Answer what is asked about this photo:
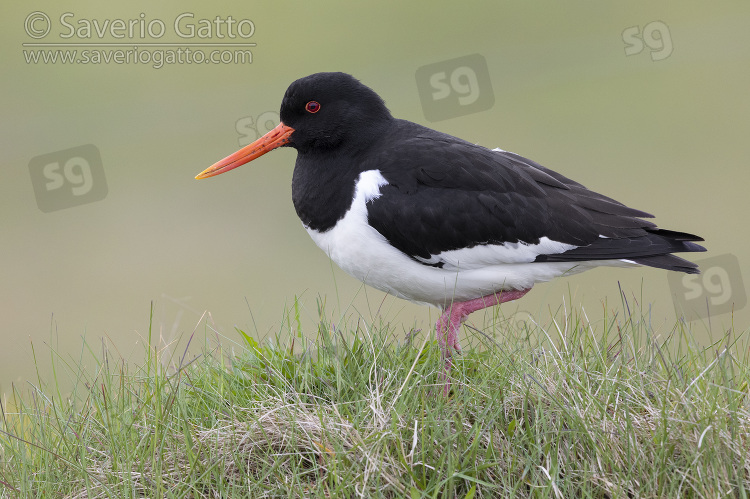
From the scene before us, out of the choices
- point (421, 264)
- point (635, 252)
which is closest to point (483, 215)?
point (421, 264)

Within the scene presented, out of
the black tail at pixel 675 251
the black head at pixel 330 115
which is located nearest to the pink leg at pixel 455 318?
the black tail at pixel 675 251

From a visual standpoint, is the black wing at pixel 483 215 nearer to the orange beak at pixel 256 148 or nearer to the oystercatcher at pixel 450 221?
the oystercatcher at pixel 450 221

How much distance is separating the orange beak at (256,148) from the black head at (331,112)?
7cm

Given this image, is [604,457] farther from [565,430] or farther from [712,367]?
[712,367]

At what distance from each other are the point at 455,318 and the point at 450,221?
21.7 inches

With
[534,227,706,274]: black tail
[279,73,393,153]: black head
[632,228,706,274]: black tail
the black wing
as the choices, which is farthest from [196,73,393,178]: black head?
[632,228,706,274]: black tail

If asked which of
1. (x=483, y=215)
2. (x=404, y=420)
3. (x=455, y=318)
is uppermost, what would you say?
(x=483, y=215)

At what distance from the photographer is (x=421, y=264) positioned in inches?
186

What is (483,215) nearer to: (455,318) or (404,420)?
(455,318)

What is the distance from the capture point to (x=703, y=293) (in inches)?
206

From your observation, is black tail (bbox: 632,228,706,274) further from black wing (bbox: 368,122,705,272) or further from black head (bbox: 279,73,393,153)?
black head (bbox: 279,73,393,153)

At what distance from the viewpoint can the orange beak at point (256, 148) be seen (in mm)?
5246

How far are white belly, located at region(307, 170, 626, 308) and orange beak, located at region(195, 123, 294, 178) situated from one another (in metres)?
0.74

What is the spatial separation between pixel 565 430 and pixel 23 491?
2264 mm
